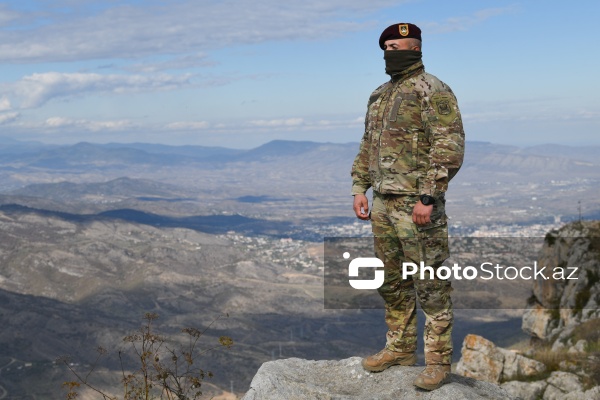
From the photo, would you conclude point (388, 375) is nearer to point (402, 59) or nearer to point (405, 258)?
point (405, 258)

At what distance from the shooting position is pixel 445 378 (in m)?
7.48

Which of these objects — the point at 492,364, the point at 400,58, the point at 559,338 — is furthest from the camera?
the point at 559,338

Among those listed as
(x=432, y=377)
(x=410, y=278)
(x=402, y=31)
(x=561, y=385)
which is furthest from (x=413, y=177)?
(x=561, y=385)

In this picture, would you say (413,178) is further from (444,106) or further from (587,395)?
(587,395)

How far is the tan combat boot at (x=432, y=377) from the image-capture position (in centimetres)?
725

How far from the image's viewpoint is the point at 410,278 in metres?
7.90

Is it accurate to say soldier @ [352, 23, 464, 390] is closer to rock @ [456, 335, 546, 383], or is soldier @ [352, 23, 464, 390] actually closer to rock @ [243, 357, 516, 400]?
rock @ [243, 357, 516, 400]

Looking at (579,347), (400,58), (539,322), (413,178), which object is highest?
(400,58)

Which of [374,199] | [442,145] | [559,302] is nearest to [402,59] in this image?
[442,145]

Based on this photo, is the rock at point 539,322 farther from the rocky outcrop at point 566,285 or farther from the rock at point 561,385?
the rock at point 561,385

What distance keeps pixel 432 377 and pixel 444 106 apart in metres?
3.13

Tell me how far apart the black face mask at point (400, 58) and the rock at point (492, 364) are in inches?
331

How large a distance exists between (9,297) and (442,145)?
705 ft

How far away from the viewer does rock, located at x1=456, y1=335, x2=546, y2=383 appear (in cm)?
1380
